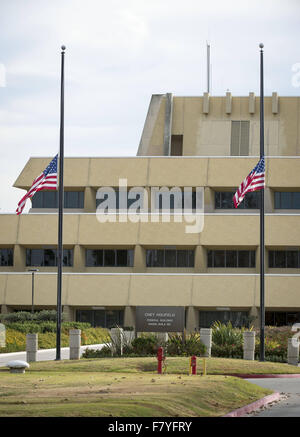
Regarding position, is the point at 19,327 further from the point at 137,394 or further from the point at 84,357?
the point at 137,394

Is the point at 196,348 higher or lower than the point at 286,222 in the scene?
lower

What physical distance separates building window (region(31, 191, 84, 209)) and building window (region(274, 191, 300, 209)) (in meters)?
15.3

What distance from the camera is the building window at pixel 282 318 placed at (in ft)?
218

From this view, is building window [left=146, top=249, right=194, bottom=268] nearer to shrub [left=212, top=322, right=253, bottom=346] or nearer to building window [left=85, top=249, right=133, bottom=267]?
building window [left=85, top=249, right=133, bottom=267]

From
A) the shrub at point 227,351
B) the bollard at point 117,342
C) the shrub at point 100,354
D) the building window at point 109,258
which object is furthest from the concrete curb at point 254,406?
the building window at point 109,258

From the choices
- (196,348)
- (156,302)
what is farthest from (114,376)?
(156,302)

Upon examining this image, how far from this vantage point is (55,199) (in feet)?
237

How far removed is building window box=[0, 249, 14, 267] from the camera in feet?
235

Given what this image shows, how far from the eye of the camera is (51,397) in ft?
66.8

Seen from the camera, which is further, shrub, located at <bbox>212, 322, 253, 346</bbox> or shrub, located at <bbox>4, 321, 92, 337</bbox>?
shrub, located at <bbox>4, 321, 92, 337</bbox>

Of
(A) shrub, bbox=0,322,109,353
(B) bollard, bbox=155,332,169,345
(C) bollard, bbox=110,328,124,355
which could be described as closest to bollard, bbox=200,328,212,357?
(B) bollard, bbox=155,332,169,345

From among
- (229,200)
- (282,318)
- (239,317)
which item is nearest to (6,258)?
(229,200)

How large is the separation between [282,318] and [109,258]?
46.2 feet

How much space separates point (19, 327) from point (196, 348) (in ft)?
57.4
